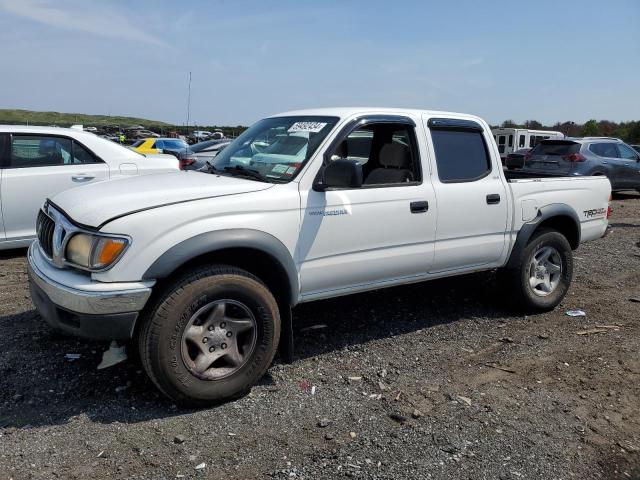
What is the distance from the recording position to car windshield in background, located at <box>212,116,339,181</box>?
3965 mm

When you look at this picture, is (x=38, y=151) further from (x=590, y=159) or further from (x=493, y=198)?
(x=590, y=159)

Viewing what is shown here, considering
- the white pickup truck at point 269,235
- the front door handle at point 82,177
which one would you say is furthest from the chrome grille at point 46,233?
the front door handle at point 82,177

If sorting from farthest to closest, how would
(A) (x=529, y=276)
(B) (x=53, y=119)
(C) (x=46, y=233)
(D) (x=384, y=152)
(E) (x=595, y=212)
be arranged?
(B) (x=53, y=119)
(E) (x=595, y=212)
(A) (x=529, y=276)
(D) (x=384, y=152)
(C) (x=46, y=233)

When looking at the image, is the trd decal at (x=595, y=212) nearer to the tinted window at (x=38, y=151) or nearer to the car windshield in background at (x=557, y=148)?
the tinted window at (x=38, y=151)

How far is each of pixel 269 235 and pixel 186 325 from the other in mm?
749

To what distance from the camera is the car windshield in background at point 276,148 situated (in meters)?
3.96

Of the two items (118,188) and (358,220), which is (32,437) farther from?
(358,220)

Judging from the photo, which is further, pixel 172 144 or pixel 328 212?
pixel 172 144

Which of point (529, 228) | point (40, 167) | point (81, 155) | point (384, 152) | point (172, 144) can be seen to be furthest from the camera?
point (172, 144)

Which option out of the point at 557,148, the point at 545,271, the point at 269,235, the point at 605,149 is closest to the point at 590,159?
the point at 557,148

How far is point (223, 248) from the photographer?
340 centimetres

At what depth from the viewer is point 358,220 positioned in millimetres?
3998

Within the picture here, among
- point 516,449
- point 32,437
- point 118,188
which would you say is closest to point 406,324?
point 516,449

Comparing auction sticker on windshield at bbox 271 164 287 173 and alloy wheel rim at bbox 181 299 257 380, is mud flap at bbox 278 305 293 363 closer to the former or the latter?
alloy wheel rim at bbox 181 299 257 380
